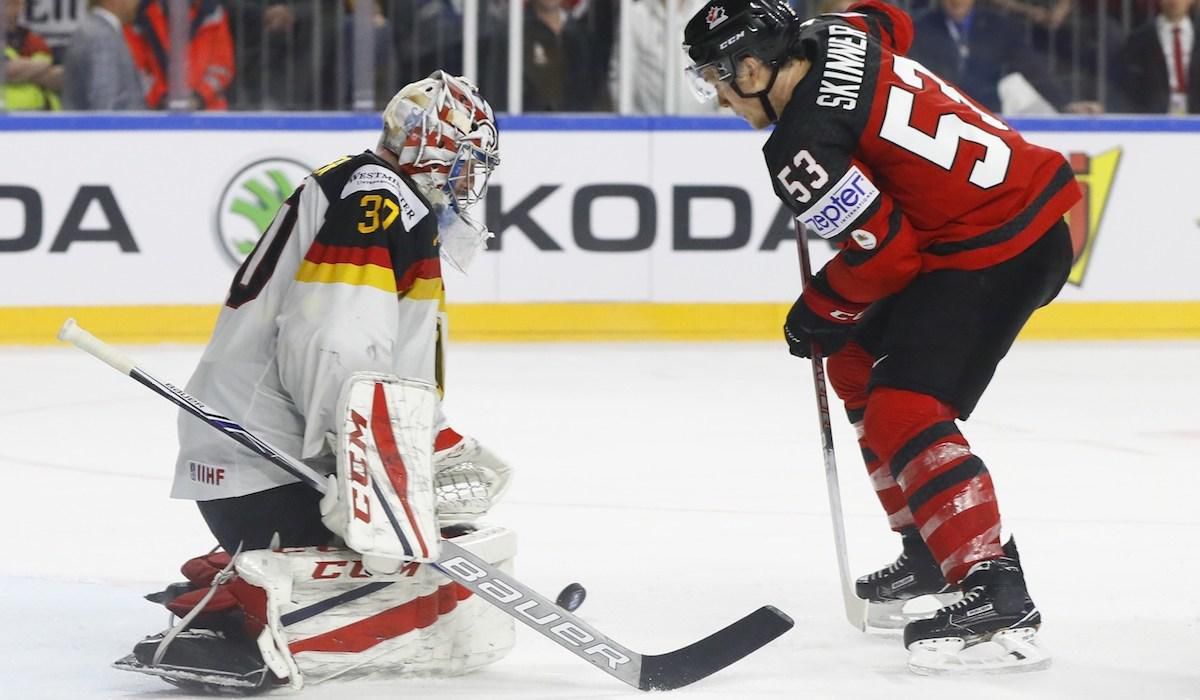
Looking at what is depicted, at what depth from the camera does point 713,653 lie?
267cm

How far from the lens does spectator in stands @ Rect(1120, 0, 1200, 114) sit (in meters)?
6.81

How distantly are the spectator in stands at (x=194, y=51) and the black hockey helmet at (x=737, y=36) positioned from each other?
3.82 metres

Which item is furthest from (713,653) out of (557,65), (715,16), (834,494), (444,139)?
(557,65)

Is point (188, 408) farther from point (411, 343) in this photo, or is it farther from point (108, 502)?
point (108, 502)

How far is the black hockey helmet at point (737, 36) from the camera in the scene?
277 centimetres

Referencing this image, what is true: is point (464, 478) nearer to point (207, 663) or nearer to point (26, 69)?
point (207, 663)

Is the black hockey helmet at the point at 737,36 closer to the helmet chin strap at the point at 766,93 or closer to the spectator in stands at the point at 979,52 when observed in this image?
the helmet chin strap at the point at 766,93

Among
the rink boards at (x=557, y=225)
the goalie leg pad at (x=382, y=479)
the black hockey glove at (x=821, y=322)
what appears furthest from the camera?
the rink boards at (x=557, y=225)

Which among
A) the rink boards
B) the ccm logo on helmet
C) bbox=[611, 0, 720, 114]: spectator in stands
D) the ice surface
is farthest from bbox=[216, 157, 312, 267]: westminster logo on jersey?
the ccm logo on helmet

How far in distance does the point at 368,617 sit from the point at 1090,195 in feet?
15.1

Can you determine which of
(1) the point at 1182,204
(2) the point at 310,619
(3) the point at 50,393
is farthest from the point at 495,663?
(1) the point at 1182,204

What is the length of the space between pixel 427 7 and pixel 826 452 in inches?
150

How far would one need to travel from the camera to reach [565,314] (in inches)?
254

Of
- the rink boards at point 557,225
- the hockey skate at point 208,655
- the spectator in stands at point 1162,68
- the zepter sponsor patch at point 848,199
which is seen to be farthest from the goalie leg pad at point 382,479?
the spectator in stands at point 1162,68
